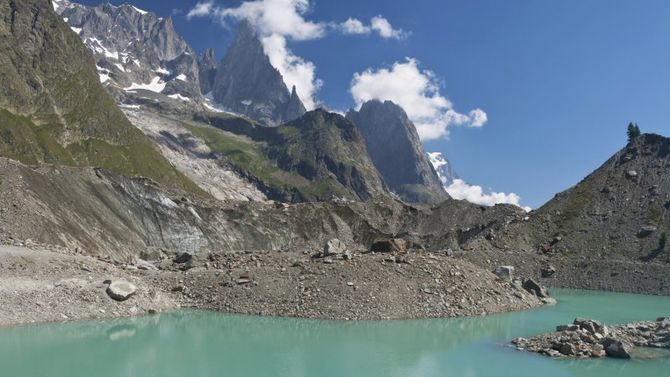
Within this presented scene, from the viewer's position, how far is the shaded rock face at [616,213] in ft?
315

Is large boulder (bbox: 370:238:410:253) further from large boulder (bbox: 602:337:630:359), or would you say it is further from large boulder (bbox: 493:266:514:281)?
large boulder (bbox: 602:337:630:359)

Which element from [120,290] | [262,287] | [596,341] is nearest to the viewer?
[596,341]

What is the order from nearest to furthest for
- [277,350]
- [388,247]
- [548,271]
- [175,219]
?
1. [277,350]
2. [388,247]
3. [548,271]
4. [175,219]

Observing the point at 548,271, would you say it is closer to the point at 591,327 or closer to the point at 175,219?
the point at 591,327

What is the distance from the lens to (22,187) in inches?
2623

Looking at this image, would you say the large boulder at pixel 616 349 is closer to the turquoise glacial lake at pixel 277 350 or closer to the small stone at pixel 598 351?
the small stone at pixel 598 351

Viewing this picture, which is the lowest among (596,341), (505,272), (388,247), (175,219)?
(596,341)

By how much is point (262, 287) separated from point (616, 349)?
25.1 metres

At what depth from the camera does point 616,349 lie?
31.8 metres

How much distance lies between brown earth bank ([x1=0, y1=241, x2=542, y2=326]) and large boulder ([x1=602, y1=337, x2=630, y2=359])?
1365cm

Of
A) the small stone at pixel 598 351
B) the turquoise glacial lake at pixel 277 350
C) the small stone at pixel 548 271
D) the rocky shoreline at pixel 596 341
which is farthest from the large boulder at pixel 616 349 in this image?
the small stone at pixel 548 271

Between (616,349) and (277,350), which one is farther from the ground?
(616,349)

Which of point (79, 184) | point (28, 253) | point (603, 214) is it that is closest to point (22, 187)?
point (79, 184)

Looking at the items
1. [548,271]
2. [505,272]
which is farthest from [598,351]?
[548,271]
